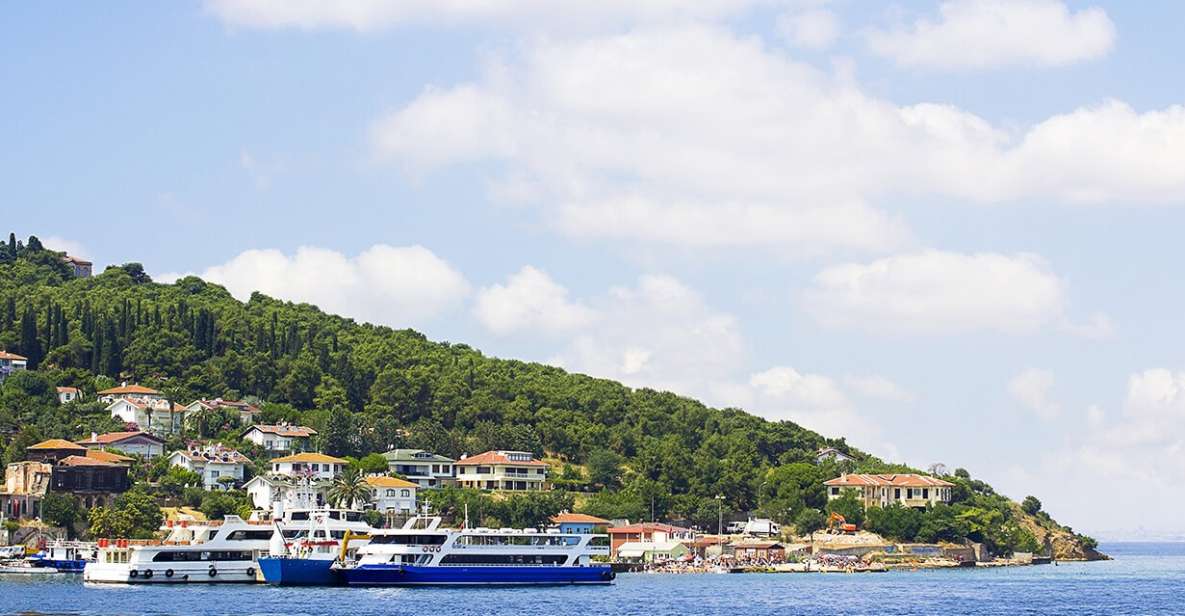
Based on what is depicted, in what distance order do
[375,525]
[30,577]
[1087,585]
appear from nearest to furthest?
[30,577] < [1087,585] < [375,525]

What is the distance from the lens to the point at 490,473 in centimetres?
14312

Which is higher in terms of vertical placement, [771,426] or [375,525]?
[771,426]

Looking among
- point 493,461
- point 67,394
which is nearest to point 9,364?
point 67,394

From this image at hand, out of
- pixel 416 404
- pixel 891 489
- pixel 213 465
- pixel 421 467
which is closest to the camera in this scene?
pixel 213 465

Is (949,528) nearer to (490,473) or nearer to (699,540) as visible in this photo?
(699,540)

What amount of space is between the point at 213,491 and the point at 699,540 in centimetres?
3601

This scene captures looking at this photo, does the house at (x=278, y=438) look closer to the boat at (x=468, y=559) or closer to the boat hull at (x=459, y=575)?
the boat at (x=468, y=559)

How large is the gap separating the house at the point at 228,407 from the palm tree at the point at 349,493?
24.8 meters

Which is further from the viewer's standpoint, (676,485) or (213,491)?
(676,485)

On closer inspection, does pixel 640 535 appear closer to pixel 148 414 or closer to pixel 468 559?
pixel 468 559

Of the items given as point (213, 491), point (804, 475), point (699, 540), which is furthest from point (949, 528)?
point (213, 491)

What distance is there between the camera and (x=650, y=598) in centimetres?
9094

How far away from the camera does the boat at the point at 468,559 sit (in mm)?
95188

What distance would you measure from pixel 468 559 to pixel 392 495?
3806 cm
